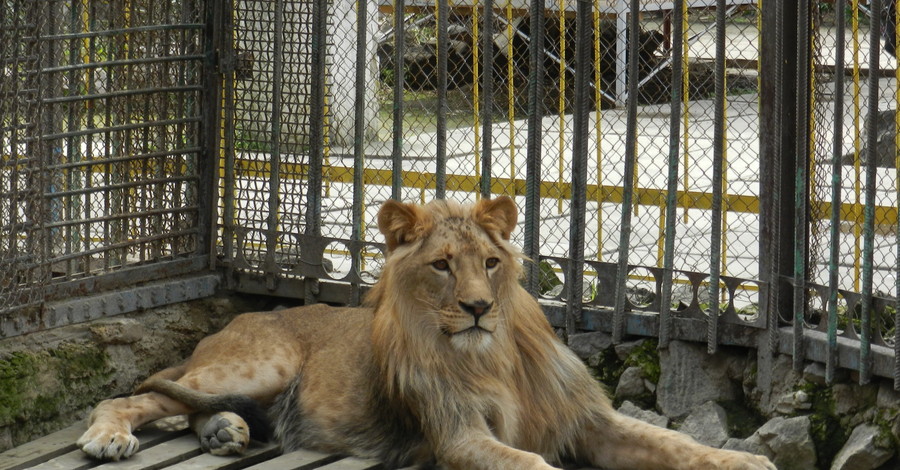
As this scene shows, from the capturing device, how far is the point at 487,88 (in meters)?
6.23

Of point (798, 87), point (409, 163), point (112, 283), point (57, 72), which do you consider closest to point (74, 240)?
point (112, 283)

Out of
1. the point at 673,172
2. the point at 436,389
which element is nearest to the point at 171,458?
the point at 436,389

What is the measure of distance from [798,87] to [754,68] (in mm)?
1605

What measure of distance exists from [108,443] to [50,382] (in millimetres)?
868

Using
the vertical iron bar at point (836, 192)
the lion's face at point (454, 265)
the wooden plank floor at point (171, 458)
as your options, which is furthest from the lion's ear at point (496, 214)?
the vertical iron bar at point (836, 192)

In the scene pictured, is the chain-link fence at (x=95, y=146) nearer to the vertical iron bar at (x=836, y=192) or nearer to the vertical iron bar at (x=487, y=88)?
the vertical iron bar at (x=487, y=88)

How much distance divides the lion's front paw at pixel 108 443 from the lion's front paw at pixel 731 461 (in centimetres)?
230

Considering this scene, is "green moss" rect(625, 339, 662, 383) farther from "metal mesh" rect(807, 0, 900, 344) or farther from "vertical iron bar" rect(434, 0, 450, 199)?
"vertical iron bar" rect(434, 0, 450, 199)

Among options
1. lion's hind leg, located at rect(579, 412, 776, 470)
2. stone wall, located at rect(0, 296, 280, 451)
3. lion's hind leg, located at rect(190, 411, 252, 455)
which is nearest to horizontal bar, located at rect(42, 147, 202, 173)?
stone wall, located at rect(0, 296, 280, 451)

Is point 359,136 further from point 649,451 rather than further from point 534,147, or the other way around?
point 649,451

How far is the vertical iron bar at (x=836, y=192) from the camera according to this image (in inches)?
206

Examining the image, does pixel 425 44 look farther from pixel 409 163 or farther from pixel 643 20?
pixel 643 20

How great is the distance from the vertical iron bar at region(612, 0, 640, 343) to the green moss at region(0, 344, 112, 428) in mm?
2506

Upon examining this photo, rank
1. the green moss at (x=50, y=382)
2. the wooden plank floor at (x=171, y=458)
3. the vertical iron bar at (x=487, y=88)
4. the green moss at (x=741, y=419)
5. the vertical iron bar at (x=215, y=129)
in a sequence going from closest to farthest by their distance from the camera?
the wooden plank floor at (x=171, y=458) → the green moss at (x=741, y=419) → the green moss at (x=50, y=382) → the vertical iron bar at (x=487, y=88) → the vertical iron bar at (x=215, y=129)
